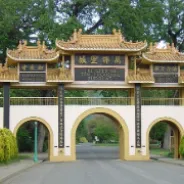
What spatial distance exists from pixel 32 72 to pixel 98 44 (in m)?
4.93

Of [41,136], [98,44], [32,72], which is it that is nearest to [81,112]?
[32,72]

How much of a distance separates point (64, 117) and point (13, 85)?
4148 millimetres

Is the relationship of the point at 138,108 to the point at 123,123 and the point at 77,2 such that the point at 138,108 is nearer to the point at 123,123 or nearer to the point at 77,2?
the point at 123,123

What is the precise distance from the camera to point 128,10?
1757 inches

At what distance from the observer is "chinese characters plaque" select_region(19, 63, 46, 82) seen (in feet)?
112

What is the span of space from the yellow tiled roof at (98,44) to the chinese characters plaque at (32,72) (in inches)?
85.0

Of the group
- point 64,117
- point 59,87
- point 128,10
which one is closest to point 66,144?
point 64,117

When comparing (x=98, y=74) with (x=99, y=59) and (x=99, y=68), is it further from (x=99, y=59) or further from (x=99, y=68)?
(x=99, y=59)

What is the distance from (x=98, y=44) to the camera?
34562mm

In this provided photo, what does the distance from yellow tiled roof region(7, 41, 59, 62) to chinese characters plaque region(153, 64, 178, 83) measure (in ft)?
23.3

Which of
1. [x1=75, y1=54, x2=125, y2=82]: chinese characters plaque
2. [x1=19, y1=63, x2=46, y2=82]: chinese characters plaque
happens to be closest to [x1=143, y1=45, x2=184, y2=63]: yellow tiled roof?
[x1=75, y1=54, x2=125, y2=82]: chinese characters plaque

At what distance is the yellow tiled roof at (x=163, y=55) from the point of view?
34.7 m

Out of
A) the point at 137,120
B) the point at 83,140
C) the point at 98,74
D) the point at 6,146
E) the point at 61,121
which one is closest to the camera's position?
the point at 6,146

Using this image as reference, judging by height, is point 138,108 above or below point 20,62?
below
